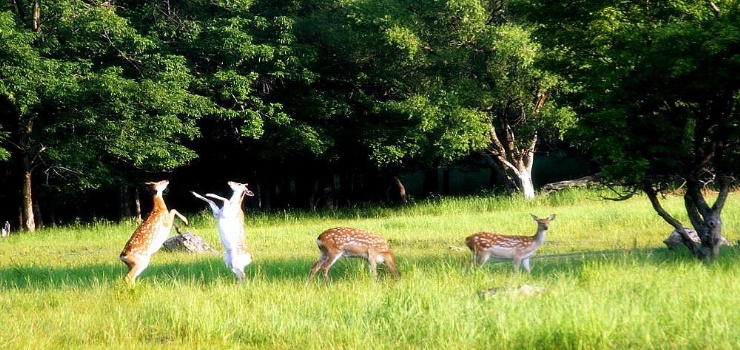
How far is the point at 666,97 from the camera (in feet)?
44.5

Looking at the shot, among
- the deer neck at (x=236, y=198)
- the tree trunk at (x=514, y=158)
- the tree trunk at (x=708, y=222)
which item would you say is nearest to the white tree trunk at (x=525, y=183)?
the tree trunk at (x=514, y=158)

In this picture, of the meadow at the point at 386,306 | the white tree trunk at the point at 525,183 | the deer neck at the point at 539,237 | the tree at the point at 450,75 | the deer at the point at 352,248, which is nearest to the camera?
the meadow at the point at 386,306

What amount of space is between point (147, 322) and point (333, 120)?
28241 millimetres

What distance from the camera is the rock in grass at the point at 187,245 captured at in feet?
61.6

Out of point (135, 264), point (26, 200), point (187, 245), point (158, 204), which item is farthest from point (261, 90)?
point (135, 264)

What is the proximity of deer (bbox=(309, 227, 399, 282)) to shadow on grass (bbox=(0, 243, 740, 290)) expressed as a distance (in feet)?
0.65

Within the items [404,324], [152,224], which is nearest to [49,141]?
[152,224]

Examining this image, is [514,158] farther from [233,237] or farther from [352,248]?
[233,237]

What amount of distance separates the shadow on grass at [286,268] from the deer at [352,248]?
0.20 meters

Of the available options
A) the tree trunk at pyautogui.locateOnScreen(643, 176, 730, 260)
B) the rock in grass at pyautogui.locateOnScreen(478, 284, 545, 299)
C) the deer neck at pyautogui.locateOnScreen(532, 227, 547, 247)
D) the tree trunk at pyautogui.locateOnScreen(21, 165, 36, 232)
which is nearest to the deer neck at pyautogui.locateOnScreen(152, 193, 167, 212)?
the rock in grass at pyautogui.locateOnScreen(478, 284, 545, 299)

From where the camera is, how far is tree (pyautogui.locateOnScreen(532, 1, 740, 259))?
42.0 feet

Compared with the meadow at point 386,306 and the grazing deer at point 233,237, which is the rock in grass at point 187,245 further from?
the grazing deer at point 233,237

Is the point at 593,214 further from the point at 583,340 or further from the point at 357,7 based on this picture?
the point at 583,340

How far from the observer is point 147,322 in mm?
9195
